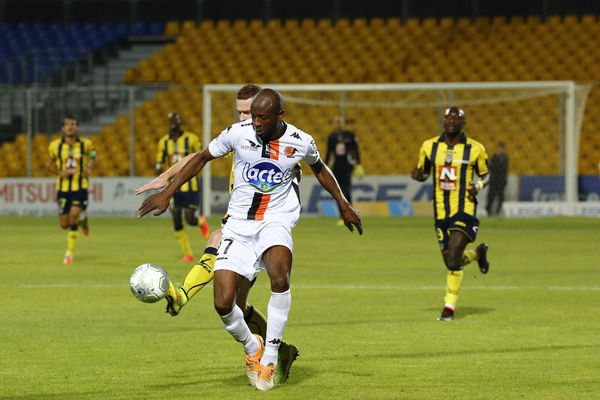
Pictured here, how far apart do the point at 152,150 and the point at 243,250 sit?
26.3 meters

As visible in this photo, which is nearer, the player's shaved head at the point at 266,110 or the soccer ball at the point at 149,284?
the player's shaved head at the point at 266,110

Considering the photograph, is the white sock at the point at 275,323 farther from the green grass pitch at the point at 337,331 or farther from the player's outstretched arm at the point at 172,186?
the player's outstretched arm at the point at 172,186

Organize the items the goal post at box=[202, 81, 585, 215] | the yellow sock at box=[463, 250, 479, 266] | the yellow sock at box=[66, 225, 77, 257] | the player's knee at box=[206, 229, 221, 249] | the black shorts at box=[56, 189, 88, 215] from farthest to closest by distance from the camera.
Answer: the goal post at box=[202, 81, 585, 215] → the black shorts at box=[56, 189, 88, 215] → the yellow sock at box=[66, 225, 77, 257] → the yellow sock at box=[463, 250, 479, 266] → the player's knee at box=[206, 229, 221, 249]

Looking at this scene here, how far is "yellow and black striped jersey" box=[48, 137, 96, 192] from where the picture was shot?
20.6 metres

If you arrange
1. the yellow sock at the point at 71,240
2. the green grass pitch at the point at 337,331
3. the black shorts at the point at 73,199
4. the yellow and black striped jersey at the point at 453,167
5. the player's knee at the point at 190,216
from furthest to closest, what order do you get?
the player's knee at the point at 190,216, the black shorts at the point at 73,199, the yellow sock at the point at 71,240, the yellow and black striped jersey at the point at 453,167, the green grass pitch at the point at 337,331

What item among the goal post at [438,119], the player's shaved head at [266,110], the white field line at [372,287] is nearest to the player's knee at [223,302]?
the player's shaved head at [266,110]

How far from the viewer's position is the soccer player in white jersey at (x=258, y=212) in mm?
8836

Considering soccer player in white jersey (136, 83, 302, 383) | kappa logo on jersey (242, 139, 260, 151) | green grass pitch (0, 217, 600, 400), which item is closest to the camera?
kappa logo on jersey (242, 139, 260, 151)

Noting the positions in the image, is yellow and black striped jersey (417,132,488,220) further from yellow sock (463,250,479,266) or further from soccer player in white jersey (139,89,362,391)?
soccer player in white jersey (139,89,362,391)

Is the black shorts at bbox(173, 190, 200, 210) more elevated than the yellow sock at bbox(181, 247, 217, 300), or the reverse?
the yellow sock at bbox(181, 247, 217, 300)

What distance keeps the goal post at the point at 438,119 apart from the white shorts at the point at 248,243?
22.8m

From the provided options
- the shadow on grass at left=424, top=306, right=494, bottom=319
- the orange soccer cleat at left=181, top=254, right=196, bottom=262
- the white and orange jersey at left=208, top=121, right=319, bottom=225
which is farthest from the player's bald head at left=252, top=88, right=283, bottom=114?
the orange soccer cleat at left=181, top=254, right=196, bottom=262

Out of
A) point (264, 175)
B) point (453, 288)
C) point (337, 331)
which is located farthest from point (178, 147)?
point (264, 175)

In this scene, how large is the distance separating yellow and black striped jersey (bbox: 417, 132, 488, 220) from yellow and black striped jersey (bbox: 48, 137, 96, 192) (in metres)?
8.16
